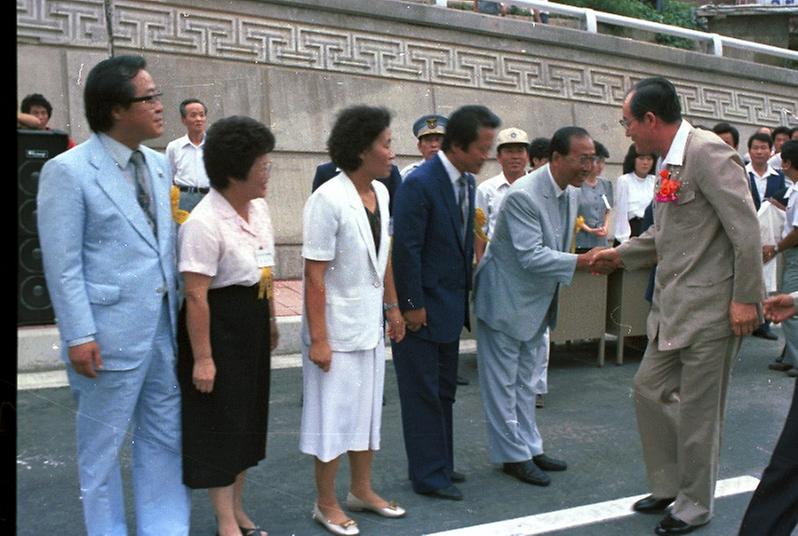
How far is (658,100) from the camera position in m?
4.14

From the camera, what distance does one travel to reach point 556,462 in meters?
4.87

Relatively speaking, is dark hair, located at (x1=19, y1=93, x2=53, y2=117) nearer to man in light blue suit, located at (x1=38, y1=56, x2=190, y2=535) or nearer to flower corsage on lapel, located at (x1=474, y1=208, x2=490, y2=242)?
flower corsage on lapel, located at (x1=474, y1=208, x2=490, y2=242)

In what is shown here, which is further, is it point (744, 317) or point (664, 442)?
point (664, 442)

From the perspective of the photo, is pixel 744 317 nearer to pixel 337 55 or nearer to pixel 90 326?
pixel 90 326

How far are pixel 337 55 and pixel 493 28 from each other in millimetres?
2351

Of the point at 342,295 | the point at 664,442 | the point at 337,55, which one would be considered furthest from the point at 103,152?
the point at 337,55

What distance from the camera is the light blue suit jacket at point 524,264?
4668 millimetres

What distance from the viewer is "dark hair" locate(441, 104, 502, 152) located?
443 cm

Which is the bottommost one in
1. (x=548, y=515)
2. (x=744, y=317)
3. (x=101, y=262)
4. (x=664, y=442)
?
(x=548, y=515)

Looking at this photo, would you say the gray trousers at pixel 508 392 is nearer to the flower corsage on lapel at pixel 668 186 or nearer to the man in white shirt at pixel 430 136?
the flower corsage on lapel at pixel 668 186

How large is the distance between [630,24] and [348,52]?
4088 mm

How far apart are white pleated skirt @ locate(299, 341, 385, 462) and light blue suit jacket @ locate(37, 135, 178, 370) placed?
0.85 meters

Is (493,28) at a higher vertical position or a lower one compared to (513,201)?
higher

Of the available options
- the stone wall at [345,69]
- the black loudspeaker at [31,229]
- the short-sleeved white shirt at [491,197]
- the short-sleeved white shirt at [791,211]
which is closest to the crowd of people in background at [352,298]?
the black loudspeaker at [31,229]
